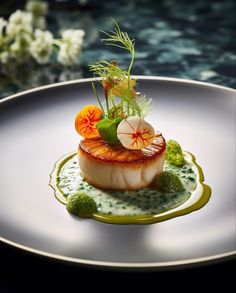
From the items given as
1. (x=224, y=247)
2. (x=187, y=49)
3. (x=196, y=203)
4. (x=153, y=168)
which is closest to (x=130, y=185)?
(x=153, y=168)

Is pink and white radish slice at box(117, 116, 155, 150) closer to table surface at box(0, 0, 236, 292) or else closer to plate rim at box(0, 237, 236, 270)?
plate rim at box(0, 237, 236, 270)

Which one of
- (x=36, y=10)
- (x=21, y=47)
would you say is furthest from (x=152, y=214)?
(x=36, y=10)

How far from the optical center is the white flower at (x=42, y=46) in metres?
4.79

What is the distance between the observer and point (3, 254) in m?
2.75

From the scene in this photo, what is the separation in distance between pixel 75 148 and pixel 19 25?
164 centimetres

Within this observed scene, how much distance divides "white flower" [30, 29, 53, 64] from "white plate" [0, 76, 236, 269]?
764mm

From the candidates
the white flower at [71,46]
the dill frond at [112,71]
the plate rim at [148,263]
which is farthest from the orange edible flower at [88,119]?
the white flower at [71,46]

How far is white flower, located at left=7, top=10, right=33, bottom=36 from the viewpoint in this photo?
193 inches

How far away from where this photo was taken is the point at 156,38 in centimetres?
553

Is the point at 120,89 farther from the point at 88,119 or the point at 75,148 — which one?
the point at 75,148

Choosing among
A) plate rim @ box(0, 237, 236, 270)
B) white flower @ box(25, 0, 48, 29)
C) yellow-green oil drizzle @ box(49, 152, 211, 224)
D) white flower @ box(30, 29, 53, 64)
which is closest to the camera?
plate rim @ box(0, 237, 236, 270)

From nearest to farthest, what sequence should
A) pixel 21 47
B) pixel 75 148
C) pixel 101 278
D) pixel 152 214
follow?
pixel 101 278, pixel 152 214, pixel 75 148, pixel 21 47

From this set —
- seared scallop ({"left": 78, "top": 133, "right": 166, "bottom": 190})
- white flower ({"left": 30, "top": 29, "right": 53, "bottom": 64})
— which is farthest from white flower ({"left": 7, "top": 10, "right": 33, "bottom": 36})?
seared scallop ({"left": 78, "top": 133, "right": 166, "bottom": 190})

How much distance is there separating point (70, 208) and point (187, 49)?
2.68 m
